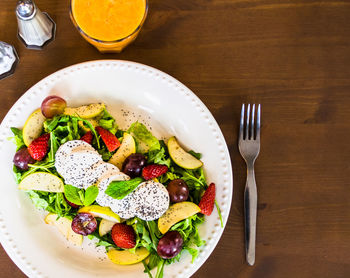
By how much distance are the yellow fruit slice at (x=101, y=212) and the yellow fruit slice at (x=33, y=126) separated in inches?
11.0

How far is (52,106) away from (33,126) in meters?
0.09

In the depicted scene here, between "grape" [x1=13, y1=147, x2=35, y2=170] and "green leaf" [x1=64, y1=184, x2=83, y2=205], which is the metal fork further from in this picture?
"grape" [x1=13, y1=147, x2=35, y2=170]

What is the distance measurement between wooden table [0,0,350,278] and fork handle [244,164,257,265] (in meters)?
0.02

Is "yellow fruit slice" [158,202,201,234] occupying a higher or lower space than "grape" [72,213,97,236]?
lower

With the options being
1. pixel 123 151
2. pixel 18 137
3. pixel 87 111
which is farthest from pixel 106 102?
pixel 18 137

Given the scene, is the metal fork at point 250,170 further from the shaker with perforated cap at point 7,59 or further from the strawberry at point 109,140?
the shaker with perforated cap at point 7,59

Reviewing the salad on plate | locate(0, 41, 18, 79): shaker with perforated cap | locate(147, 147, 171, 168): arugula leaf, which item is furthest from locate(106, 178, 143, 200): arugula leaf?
locate(0, 41, 18, 79): shaker with perforated cap

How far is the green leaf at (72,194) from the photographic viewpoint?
1.18 m

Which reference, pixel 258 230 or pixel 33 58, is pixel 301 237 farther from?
pixel 33 58

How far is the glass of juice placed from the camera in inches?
48.6

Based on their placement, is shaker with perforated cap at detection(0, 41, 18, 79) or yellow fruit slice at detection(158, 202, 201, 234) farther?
shaker with perforated cap at detection(0, 41, 18, 79)

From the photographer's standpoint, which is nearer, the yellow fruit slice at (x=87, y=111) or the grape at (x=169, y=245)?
the grape at (x=169, y=245)

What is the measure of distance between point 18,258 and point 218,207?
2.12 ft

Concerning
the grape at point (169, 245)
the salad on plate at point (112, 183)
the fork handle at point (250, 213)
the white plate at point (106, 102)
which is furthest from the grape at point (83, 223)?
the fork handle at point (250, 213)
